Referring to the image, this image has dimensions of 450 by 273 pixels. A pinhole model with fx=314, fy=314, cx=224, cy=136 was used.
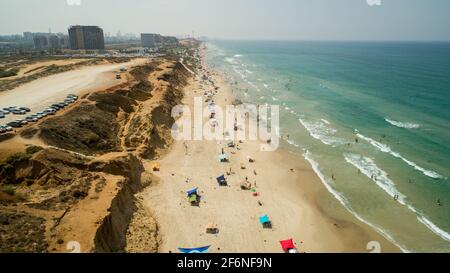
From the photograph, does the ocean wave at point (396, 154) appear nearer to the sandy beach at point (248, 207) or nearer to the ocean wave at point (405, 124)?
the ocean wave at point (405, 124)

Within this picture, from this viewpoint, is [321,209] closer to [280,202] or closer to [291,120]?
[280,202]

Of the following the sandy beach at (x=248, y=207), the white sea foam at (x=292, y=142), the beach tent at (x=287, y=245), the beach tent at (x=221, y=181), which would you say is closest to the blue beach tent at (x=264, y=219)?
the sandy beach at (x=248, y=207)

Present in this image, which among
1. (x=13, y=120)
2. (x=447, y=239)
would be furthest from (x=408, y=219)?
(x=13, y=120)

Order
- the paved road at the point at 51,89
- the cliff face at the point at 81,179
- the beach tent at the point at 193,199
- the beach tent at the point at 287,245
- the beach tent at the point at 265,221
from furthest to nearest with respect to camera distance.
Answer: the paved road at the point at 51,89 → the beach tent at the point at 193,199 → the beach tent at the point at 265,221 → the beach tent at the point at 287,245 → the cliff face at the point at 81,179

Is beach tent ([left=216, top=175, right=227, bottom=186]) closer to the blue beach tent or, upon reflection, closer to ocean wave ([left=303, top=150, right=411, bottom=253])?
the blue beach tent

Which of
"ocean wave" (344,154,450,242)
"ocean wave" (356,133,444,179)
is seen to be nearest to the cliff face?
"ocean wave" (344,154,450,242)

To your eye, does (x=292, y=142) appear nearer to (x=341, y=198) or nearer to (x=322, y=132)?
(x=322, y=132)

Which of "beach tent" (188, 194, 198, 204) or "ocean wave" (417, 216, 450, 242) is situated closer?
"ocean wave" (417, 216, 450, 242)
